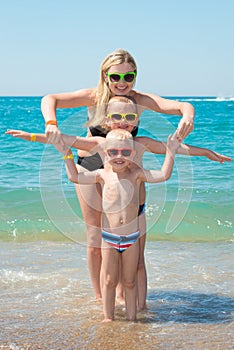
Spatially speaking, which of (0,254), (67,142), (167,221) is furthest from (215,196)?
(67,142)

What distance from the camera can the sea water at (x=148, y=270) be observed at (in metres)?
3.94

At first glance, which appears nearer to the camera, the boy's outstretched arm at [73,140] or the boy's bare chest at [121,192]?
the boy's outstretched arm at [73,140]

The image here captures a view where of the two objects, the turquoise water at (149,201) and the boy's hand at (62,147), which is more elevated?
the boy's hand at (62,147)

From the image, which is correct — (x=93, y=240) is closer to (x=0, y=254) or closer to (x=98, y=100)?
(x=98, y=100)

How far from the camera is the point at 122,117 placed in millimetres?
3990

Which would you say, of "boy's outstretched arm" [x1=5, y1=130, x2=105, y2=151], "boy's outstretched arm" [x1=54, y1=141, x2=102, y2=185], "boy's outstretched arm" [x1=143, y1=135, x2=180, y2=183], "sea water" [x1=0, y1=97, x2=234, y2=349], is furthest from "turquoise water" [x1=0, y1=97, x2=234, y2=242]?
"boy's outstretched arm" [x1=143, y1=135, x2=180, y2=183]

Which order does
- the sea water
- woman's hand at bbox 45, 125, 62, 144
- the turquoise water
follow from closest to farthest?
woman's hand at bbox 45, 125, 62, 144
the sea water
the turquoise water

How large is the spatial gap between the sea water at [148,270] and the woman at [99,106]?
0.23m

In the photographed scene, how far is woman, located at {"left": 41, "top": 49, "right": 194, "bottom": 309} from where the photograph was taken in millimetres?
4000

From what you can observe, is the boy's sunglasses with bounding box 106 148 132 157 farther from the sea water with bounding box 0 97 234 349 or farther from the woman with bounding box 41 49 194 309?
the sea water with bounding box 0 97 234 349

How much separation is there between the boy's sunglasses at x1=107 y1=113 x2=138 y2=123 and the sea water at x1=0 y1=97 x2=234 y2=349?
430mm

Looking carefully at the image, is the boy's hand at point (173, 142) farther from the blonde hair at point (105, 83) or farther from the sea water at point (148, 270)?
the sea water at point (148, 270)

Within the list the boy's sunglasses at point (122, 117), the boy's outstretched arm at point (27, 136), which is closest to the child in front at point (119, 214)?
the boy's sunglasses at point (122, 117)

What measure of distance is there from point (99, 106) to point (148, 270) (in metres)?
2.18
